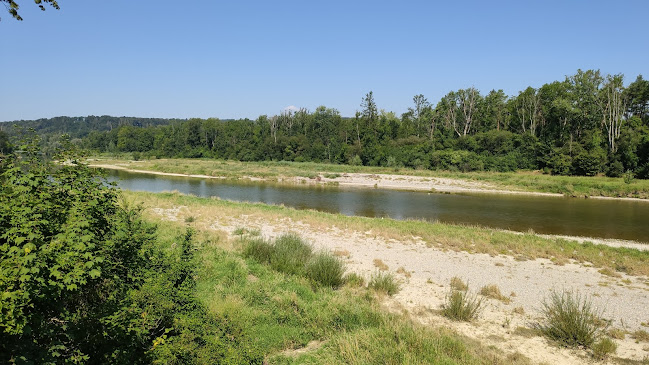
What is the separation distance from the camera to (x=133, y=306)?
515cm

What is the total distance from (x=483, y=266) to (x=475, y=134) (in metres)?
65.4

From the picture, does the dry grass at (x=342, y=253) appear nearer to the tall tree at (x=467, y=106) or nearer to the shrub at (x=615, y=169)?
the shrub at (x=615, y=169)

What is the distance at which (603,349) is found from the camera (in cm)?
721

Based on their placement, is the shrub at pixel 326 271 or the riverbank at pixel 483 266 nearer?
the riverbank at pixel 483 266

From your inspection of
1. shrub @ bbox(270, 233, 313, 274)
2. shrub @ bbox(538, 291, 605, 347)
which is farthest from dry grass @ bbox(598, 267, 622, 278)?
shrub @ bbox(270, 233, 313, 274)

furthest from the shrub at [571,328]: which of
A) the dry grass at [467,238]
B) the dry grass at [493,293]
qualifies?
the dry grass at [467,238]

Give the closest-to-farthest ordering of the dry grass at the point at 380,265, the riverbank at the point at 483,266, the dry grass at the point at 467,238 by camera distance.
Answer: the riverbank at the point at 483,266 < the dry grass at the point at 380,265 < the dry grass at the point at 467,238

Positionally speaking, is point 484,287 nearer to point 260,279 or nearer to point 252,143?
point 260,279

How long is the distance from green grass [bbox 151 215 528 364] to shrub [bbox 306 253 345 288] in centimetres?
30

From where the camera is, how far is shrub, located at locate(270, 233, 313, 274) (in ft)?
37.6

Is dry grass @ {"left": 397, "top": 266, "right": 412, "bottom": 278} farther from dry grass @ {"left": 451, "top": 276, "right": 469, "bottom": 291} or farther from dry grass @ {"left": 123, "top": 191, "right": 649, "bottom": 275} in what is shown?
dry grass @ {"left": 123, "top": 191, "right": 649, "bottom": 275}

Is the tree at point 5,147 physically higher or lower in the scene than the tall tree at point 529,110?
lower

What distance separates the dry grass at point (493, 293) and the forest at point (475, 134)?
4494 cm

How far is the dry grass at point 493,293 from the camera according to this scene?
412 inches
